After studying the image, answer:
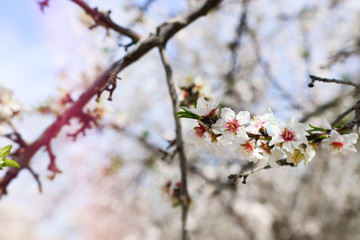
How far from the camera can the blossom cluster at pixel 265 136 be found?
2.61ft

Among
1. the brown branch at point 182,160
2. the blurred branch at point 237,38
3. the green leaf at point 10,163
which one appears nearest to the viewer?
the green leaf at point 10,163

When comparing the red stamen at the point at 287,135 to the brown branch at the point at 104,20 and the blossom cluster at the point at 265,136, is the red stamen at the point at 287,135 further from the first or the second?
the brown branch at the point at 104,20

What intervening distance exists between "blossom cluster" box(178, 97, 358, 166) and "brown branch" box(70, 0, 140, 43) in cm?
68

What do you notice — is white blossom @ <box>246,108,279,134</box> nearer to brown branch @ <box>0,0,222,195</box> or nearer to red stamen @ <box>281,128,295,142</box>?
red stamen @ <box>281,128,295,142</box>

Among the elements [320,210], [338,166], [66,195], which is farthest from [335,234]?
[66,195]

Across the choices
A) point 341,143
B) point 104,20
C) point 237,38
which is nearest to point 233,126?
point 341,143

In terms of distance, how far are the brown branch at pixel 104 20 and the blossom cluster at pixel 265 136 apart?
0.68m

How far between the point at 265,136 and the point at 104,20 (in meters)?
0.89

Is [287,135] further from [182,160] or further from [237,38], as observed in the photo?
[237,38]

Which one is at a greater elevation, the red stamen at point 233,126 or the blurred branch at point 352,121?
the blurred branch at point 352,121

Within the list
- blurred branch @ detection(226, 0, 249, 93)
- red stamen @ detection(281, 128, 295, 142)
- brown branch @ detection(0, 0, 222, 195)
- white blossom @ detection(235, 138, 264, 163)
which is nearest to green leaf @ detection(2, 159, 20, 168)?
brown branch @ detection(0, 0, 222, 195)

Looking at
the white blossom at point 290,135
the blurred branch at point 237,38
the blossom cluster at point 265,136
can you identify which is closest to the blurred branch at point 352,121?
the blossom cluster at point 265,136

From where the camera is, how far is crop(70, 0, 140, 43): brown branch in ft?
4.06

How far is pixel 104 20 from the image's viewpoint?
127 centimetres
